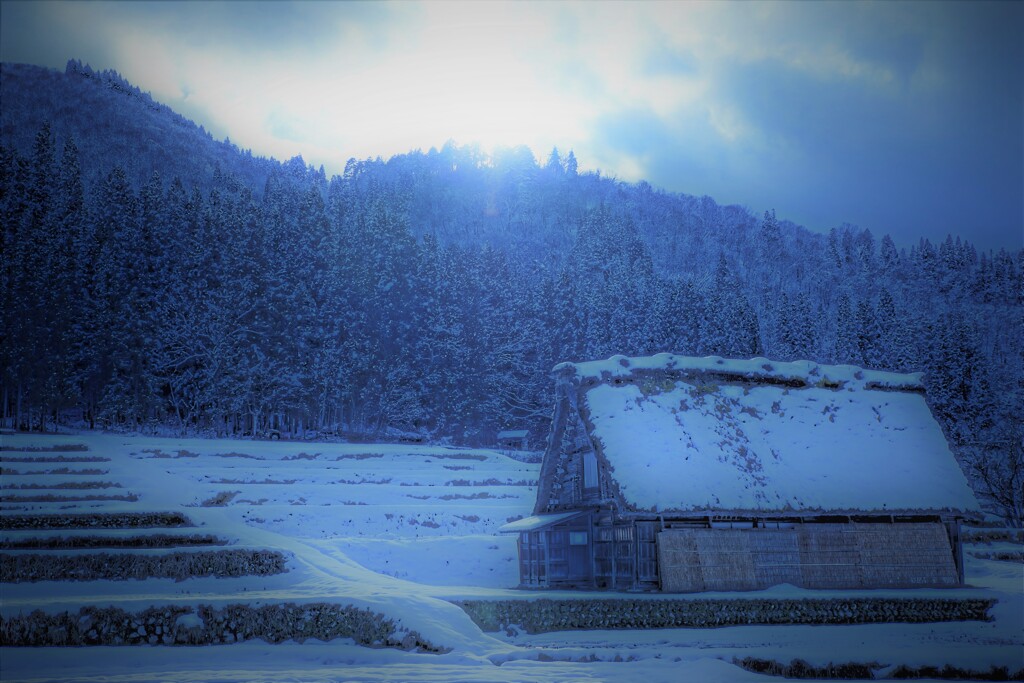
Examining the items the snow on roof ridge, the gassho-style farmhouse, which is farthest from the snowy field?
the snow on roof ridge

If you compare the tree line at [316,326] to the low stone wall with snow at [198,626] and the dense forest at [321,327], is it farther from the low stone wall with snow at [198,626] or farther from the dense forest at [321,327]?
the low stone wall with snow at [198,626]

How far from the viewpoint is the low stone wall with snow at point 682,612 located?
21891 millimetres

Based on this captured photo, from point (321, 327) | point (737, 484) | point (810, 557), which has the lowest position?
point (810, 557)

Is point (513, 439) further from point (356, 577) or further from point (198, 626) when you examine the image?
point (198, 626)

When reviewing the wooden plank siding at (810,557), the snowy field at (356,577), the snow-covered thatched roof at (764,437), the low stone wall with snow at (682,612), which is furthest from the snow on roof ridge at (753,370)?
the low stone wall with snow at (682,612)

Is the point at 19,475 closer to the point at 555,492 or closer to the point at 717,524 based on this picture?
the point at 555,492

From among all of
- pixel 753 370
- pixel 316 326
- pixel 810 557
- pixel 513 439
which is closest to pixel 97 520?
pixel 753 370

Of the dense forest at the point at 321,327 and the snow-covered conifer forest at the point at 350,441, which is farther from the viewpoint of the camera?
the dense forest at the point at 321,327

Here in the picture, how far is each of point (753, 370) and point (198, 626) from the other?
19.9 metres

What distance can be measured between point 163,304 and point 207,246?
5.84 metres

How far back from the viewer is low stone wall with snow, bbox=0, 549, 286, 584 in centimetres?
2569

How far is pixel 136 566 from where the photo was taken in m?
26.1

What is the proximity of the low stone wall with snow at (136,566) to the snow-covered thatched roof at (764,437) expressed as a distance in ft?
38.5

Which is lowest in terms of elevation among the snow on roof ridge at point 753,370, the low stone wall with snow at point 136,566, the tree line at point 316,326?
the low stone wall with snow at point 136,566
